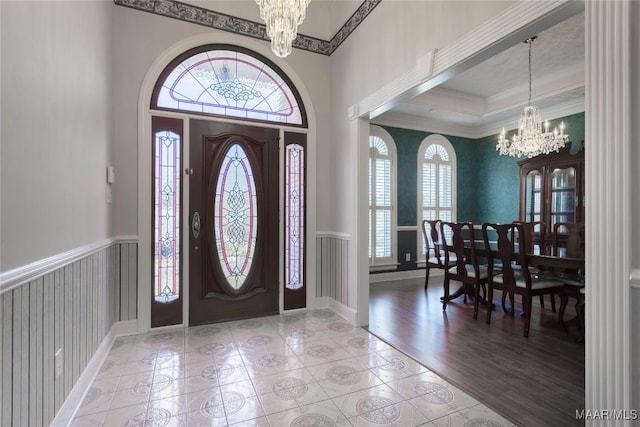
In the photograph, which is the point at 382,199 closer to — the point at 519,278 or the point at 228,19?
the point at 519,278

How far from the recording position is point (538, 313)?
3494 mm

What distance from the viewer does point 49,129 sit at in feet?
4.75

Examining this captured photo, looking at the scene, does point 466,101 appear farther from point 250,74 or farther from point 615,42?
point 615,42

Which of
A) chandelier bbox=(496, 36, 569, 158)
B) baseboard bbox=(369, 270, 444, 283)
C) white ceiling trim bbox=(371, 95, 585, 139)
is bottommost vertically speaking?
baseboard bbox=(369, 270, 444, 283)

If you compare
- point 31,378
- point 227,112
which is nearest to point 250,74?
point 227,112

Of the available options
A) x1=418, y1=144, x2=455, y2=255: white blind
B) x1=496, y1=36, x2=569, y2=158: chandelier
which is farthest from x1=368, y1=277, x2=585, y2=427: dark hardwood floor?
x1=418, y1=144, x2=455, y2=255: white blind

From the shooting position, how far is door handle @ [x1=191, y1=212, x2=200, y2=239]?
310cm

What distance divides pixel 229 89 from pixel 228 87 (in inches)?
1.0

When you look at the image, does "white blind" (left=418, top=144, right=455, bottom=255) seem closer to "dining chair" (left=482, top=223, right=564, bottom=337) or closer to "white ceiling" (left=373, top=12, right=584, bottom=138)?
"white ceiling" (left=373, top=12, right=584, bottom=138)

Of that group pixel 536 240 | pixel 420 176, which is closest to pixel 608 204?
pixel 536 240

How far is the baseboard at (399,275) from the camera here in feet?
17.0

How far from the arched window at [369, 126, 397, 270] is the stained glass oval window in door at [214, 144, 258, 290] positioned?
2.48m

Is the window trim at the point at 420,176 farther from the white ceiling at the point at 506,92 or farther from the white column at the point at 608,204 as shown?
the white column at the point at 608,204

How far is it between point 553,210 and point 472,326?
2.62 meters
